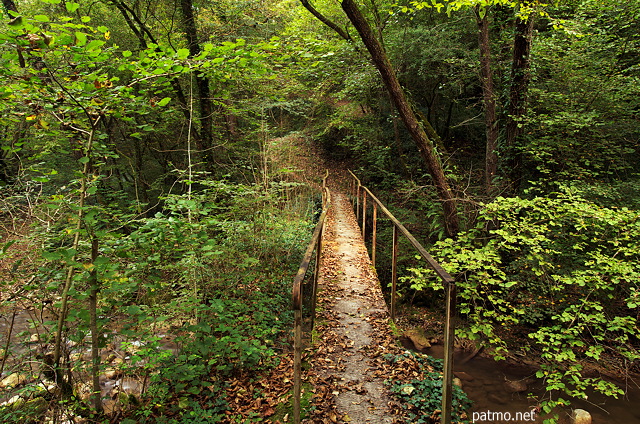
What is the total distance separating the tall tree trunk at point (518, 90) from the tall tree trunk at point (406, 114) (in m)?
1.73

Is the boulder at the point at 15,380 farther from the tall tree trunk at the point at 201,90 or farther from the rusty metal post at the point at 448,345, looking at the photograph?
the tall tree trunk at the point at 201,90

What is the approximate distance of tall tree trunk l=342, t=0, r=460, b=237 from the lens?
572cm

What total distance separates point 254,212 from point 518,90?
628cm

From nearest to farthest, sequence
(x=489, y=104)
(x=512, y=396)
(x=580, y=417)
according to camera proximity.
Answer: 1. (x=580, y=417)
2. (x=512, y=396)
3. (x=489, y=104)

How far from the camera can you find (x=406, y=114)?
6.24m

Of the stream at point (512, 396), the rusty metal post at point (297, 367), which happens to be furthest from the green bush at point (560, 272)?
the rusty metal post at point (297, 367)

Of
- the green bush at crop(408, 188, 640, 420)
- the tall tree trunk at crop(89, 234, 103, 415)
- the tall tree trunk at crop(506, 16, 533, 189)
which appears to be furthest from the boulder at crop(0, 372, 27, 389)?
the tall tree trunk at crop(506, 16, 533, 189)

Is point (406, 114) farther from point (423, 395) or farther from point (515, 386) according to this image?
point (515, 386)

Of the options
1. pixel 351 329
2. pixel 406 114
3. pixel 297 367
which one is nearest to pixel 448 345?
pixel 297 367

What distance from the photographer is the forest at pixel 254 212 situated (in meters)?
3.01

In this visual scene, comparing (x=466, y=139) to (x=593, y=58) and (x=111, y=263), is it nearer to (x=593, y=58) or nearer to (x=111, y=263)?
(x=593, y=58)

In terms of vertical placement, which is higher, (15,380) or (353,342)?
(353,342)

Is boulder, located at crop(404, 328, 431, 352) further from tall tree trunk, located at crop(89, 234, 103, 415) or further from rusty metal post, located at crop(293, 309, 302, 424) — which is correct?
tall tree trunk, located at crop(89, 234, 103, 415)

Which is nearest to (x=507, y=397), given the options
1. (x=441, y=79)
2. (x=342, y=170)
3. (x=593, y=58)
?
(x=593, y=58)
